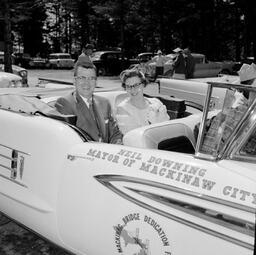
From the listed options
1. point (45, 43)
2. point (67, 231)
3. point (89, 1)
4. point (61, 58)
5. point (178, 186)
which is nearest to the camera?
point (178, 186)

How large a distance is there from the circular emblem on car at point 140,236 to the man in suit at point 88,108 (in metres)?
0.95

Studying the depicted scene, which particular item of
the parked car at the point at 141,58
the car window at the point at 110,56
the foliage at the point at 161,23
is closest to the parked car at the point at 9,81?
the foliage at the point at 161,23

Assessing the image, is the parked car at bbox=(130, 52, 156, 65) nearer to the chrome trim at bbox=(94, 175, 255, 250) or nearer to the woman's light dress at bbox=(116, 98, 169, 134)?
the woman's light dress at bbox=(116, 98, 169, 134)

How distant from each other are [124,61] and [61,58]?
11.0 metres

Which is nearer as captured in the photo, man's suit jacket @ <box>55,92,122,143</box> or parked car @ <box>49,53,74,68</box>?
man's suit jacket @ <box>55,92,122,143</box>

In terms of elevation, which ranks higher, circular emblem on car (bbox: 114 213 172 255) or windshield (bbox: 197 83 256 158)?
windshield (bbox: 197 83 256 158)

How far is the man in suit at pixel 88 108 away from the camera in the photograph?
2967 millimetres

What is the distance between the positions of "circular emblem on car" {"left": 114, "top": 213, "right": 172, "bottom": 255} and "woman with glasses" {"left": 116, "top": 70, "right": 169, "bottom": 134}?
3.46 ft

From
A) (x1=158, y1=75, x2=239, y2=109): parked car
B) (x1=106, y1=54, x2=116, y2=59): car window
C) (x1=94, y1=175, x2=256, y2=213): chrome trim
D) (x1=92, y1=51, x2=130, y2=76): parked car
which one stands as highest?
(x1=94, y1=175, x2=256, y2=213): chrome trim

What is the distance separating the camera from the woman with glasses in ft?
10.0

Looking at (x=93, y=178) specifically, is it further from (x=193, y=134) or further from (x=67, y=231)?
(x=193, y=134)

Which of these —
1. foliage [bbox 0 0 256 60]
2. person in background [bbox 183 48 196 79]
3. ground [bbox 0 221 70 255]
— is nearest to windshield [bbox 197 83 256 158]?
ground [bbox 0 221 70 255]

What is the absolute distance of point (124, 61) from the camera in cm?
2339

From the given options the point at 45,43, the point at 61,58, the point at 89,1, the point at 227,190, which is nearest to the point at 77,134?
the point at 227,190
